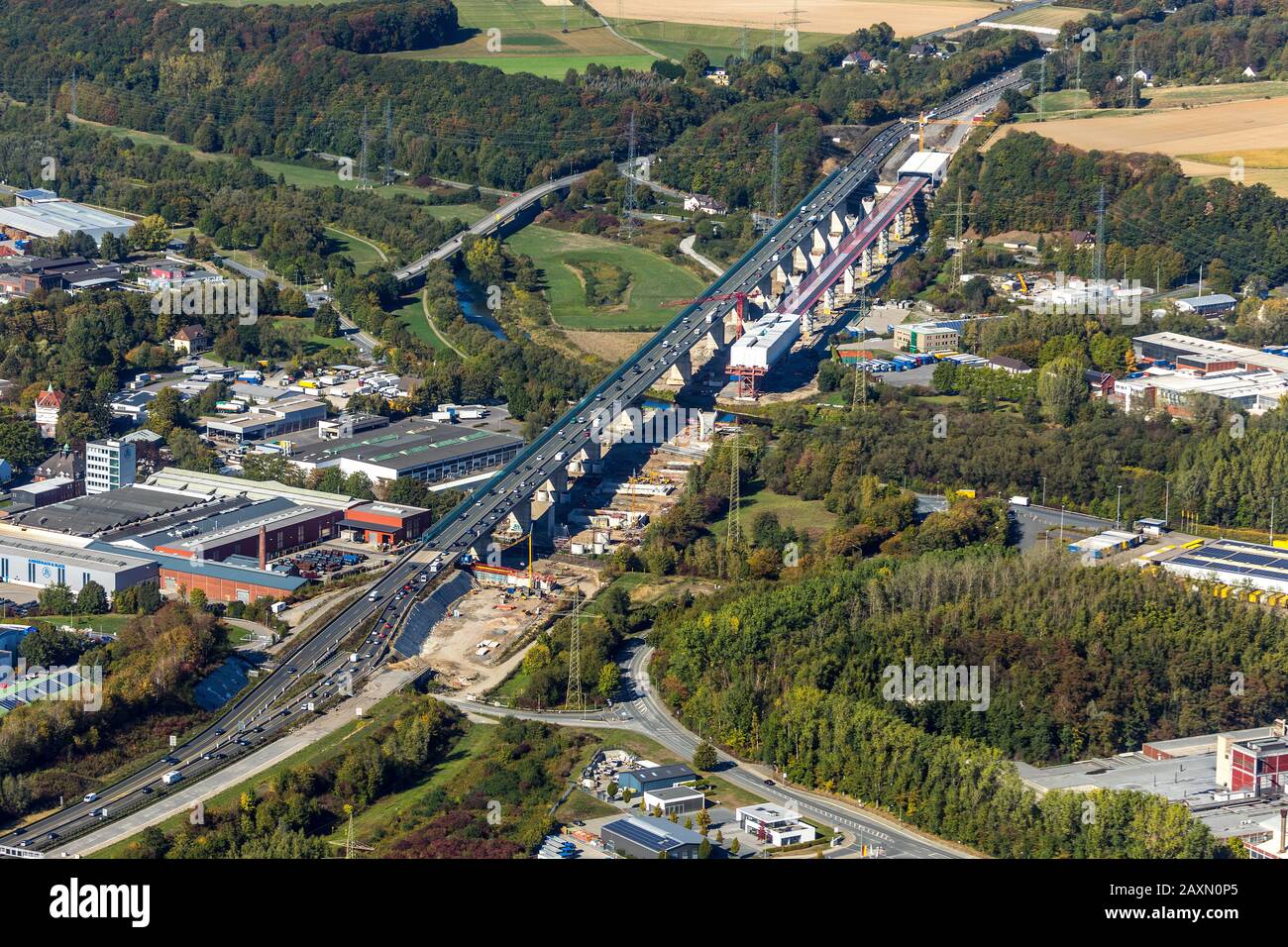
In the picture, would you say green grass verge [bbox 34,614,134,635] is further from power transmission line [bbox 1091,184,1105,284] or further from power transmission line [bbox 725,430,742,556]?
power transmission line [bbox 1091,184,1105,284]

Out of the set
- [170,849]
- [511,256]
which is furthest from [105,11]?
[170,849]

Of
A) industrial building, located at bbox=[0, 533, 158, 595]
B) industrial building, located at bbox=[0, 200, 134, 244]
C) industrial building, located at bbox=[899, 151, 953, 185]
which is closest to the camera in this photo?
industrial building, located at bbox=[0, 533, 158, 595]

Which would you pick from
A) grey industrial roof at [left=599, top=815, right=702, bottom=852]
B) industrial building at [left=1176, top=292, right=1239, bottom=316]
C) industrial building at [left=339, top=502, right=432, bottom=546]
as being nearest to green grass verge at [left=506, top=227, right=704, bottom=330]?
industrial building at [left=1176, top=292, right=1239, bottom=316]

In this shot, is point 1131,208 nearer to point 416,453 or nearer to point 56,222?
point 416,453

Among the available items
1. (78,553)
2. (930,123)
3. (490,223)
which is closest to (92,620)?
(78,553)

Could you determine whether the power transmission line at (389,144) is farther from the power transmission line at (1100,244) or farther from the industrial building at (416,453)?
the industrial building at (416,453)
